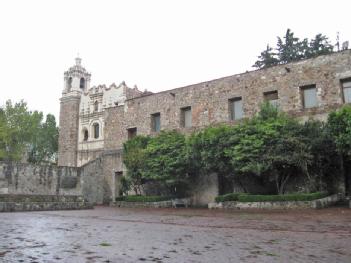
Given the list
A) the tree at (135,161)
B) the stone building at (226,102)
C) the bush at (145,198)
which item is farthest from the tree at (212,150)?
the tree at (135,161)

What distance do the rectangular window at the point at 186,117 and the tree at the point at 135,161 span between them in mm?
2878

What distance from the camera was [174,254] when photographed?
4.95 meters

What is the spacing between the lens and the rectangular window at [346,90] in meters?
19.1

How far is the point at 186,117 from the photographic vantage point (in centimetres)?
2538

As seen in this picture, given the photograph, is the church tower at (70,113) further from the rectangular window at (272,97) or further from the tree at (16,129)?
the rectangular window at (272,97)

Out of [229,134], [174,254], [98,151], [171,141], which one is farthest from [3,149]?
[174,254]

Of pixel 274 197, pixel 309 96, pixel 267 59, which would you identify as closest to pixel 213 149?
pixel 274 197

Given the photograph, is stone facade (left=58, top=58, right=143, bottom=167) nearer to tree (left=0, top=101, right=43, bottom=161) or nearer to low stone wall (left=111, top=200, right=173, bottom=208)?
tree (left=0, top=101, right=43, bottom=161)

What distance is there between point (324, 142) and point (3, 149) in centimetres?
3286

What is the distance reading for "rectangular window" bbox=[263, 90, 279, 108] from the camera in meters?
21.5

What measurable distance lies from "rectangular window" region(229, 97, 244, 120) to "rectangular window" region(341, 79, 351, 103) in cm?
590

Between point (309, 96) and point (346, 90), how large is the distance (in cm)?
193

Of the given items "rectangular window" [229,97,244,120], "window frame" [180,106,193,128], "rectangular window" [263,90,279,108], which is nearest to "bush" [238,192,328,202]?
"rectangular window" [263,90,279,108]

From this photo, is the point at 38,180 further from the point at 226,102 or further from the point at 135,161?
the point at 226,102
